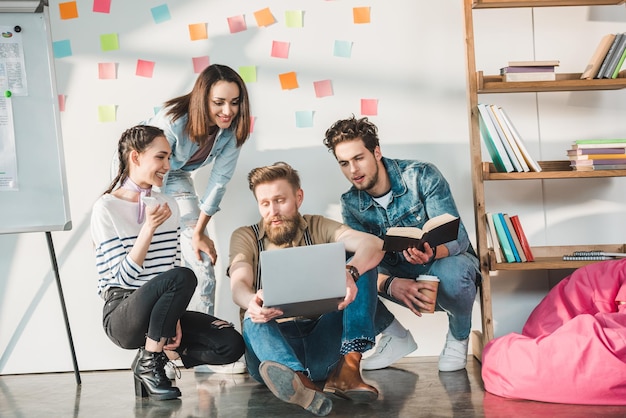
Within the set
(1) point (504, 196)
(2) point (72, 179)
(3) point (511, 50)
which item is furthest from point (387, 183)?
(2) point (72, 179)

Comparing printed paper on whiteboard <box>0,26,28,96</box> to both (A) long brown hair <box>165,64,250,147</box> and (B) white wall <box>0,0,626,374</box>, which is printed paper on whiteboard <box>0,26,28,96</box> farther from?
(A) long brown hair <box>165,64,250,147</box>

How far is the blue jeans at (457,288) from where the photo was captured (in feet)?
10.8

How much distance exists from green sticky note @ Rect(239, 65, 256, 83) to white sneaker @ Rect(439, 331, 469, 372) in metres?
1.44

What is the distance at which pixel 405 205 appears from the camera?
344cm

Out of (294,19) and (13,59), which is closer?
(13,59)

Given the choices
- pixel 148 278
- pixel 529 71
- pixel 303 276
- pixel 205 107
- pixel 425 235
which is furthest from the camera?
pixel 529 71

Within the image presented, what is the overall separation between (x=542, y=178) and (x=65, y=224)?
1994 millimetres

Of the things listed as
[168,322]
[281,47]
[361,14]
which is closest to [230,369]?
[168,322]

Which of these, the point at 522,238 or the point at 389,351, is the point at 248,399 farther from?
the point at 522,238

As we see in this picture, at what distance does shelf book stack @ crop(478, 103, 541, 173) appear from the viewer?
135 inches

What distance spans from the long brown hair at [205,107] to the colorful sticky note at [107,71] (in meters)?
0.47

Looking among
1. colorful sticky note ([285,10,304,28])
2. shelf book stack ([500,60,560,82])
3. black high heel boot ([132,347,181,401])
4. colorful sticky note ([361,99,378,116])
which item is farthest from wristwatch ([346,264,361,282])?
colorful sticky note ([285,10,304,28])

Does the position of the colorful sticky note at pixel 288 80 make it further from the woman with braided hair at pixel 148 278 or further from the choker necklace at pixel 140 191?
the choker necklace at pixel 140 191

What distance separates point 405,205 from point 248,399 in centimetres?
104
